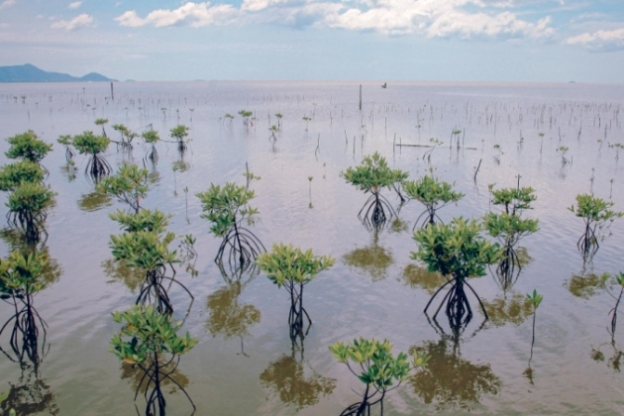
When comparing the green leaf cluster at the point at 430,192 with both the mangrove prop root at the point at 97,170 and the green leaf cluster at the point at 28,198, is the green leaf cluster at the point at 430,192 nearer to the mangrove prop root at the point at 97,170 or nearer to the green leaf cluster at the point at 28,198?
the green leaf cluster at the point at 28,198

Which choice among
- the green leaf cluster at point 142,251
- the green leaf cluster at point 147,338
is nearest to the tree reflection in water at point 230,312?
the green leaf cluster at point 142,251

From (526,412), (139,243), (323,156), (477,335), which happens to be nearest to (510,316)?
(477,335)

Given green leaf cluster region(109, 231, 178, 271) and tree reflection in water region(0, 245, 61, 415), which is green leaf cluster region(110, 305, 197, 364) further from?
green leaf cluster region(109, 231, 178, 271)

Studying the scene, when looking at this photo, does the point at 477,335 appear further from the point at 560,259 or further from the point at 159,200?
the point at 159,200

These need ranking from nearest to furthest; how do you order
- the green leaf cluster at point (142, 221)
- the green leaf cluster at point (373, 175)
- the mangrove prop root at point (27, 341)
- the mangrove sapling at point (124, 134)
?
1. the mangrove prop root at point (27, 341)
2. the green leaf cluster at point (142, 221)
3. the green leaf cluster at point (373, 175)
4. the mangrove sapling at point (124, 134)

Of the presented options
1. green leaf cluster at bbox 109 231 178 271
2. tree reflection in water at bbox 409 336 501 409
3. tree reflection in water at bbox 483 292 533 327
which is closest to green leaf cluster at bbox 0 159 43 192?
green leaf cluster at bbox 109 231 178 271

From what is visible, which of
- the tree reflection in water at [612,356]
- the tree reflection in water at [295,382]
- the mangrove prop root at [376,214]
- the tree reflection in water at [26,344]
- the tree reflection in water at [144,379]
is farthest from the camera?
the mangrove prop root at [376,214]

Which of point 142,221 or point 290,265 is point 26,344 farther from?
point 290,265

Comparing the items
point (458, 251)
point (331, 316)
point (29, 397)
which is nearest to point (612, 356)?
point (458, 251)
